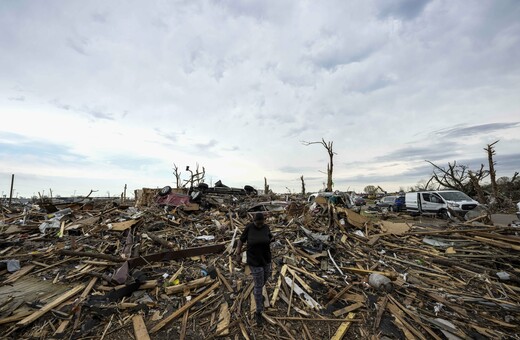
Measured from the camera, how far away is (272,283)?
19.4 ft

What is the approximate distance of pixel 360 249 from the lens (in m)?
7.77

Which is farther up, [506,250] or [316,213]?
[316,213]

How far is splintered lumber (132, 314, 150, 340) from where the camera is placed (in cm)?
412

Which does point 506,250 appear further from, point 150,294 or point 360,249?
point 150,294

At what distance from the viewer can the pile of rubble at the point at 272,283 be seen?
4.43m

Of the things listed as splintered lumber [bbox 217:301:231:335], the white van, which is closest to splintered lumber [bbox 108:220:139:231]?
splintered lumber [bbox 217:301:231:335]

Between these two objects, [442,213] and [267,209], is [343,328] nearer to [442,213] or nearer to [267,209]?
[267,209]

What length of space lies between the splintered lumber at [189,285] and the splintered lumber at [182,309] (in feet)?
0.79

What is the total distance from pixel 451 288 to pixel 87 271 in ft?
28.6

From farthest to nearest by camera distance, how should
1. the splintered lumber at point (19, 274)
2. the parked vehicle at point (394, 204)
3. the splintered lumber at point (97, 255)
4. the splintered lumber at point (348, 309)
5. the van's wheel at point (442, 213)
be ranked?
the parked vehicle at point (394, 204) < the van's wheel at point (442, 213) < the splintered lumber at point (97, 255) < the splintered lumber at point (19, 274) < the splintered lumber at point (348, 309)

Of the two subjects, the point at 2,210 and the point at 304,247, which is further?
the point at 2,210

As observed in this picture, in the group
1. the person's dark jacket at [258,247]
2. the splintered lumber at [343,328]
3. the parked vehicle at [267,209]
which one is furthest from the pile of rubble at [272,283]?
the parked vehicle at [267,209]

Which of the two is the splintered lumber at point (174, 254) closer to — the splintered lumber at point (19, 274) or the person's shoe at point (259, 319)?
the splintered lumber at point (19, 274)

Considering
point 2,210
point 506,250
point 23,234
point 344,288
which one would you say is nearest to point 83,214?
A: point 23,234
